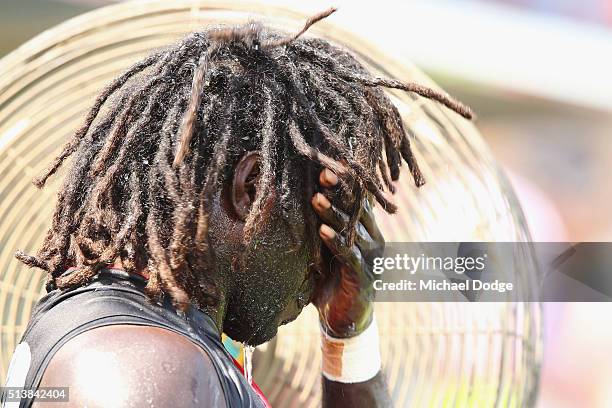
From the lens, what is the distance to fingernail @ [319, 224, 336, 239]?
1.06 metres

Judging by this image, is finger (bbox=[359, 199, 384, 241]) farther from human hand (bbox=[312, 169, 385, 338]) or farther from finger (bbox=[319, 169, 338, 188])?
finger (bbox=[319, 169, 338, 188])

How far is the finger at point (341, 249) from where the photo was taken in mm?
1065

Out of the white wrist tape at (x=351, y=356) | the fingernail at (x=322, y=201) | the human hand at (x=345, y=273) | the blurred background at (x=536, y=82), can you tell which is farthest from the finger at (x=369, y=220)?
the blurred background at (x=536, y=82)

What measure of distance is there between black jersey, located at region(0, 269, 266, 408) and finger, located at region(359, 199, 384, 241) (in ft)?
1.08

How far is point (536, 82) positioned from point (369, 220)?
154cm

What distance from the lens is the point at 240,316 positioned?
3.49 feet

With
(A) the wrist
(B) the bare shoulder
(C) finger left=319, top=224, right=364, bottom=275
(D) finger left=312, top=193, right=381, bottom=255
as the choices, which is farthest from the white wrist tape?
(B) the bare shoulder

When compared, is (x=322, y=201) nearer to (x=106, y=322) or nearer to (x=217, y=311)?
(x=217, y=311)

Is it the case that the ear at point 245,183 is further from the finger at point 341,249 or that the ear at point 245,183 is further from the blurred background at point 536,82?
the blurred background at point 536,82

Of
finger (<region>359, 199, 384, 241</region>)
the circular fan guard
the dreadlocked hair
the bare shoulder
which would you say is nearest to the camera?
the bare shoulder

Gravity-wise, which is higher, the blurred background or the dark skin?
the blurred background

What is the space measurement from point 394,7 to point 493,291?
1.08 meters

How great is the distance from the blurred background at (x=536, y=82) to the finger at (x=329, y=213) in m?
1.27

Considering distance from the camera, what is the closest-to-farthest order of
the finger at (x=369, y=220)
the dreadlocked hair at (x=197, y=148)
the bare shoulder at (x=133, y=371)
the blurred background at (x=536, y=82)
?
the bare shoulder at (x=133, y=371) < the dreadlocked hair at (x=197, y=148) < the finger at (x=369, y=220) < the blurred background at (x=536, y=82)
